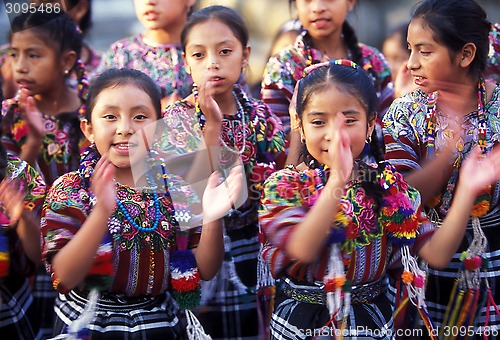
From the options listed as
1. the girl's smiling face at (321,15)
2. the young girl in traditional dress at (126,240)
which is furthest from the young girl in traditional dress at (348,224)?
the girl's smiling face at (321,15)

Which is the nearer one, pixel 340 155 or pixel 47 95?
pixel 340 155

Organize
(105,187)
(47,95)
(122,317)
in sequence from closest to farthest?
(105,187), (122,317), (47,95)

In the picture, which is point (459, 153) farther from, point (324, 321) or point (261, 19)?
point (261, 19)

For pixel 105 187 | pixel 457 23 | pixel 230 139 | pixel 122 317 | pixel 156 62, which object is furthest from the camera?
pixel 156 62

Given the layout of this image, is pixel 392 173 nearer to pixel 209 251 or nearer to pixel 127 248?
pixel 209 251

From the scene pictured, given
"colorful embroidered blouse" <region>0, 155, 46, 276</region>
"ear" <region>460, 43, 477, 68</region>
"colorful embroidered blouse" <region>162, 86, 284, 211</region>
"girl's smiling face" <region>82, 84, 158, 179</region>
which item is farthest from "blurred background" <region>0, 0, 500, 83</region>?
"girl's smiling face" <region>82, 84, 158, 179</region>

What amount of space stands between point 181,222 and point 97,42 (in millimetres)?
3051

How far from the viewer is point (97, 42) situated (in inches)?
209

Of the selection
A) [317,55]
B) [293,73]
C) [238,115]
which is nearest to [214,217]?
[238,115]

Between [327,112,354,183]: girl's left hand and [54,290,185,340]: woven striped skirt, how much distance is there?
0.74 metres

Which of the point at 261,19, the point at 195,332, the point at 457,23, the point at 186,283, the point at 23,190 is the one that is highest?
the point at 261,19

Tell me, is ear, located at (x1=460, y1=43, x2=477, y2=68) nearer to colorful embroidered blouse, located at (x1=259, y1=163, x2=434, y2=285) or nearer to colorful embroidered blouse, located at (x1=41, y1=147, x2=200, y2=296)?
colorful embroidered blouse, located at (x1=259, y1=163, x2=434, y2=285)

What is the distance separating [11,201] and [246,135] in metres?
0.92

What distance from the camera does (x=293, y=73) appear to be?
341cm
